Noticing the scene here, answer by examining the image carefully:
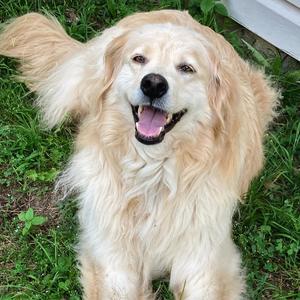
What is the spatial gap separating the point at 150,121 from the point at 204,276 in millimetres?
870

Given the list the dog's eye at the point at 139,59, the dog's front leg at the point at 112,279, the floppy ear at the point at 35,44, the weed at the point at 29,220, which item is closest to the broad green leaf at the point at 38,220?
the weed at the point at 29,220

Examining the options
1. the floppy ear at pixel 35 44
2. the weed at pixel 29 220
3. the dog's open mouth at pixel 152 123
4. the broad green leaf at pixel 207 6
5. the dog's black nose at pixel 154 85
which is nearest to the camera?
the dog's black nose at pixel 154 85

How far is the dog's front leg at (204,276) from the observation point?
343cm

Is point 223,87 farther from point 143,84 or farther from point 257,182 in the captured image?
point 257,182

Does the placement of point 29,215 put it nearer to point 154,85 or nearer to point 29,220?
point 29,220

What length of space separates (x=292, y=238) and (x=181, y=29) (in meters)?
1.41

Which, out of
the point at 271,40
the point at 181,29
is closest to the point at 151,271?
the point at 181,29

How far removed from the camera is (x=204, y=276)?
3.45m

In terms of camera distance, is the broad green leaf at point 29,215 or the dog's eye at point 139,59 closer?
the dog's eye at point 139,59

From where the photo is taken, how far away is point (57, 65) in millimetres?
4430

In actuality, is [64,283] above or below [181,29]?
below

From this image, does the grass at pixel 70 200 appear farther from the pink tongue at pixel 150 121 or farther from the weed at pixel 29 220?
the pink tongue at pixel 150 121

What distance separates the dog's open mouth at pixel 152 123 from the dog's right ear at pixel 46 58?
1117 millimetres

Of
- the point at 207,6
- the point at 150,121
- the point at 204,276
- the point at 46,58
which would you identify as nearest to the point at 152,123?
the point at 150,121
